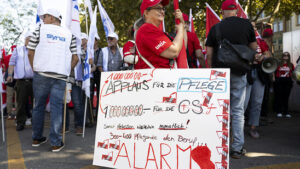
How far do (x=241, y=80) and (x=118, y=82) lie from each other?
1.82m

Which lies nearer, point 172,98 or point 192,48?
point 172,98

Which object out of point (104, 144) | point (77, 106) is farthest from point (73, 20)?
point (104, 144)

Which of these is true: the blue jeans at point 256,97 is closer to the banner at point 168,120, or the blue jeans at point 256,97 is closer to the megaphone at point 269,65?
the megaphone at point 269,65

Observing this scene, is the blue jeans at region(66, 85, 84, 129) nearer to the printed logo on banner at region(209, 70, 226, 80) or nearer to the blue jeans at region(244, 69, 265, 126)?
the blue jeans at region(244, 69, 265, 126)

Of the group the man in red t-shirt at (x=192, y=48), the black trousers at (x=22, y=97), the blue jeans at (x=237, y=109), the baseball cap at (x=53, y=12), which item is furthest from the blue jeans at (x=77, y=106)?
the blue jeans at (x=237, y=109)

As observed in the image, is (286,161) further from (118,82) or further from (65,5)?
(65,5)

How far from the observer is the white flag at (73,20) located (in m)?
5.49

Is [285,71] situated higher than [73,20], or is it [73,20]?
[73,20]

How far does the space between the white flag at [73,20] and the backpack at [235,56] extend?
285 cm

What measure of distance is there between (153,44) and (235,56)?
156 centimetres

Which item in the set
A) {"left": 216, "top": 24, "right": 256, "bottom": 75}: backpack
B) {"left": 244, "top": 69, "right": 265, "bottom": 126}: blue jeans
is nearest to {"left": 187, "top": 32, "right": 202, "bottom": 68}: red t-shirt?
{"left": 216, "top": 24, "right": 256, "bottom": 75}: backpack

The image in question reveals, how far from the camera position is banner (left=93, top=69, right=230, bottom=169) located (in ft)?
8.66

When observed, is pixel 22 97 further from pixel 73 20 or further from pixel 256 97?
pixel 256 97

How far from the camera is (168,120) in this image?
2.78 meters
